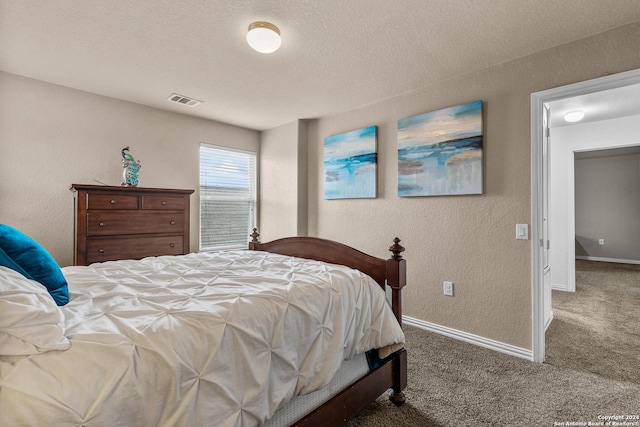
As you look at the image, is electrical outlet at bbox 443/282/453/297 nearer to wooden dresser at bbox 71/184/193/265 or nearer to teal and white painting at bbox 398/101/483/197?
teal and white painting at bbox 398/101/483/197

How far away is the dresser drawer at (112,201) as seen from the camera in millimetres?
2709

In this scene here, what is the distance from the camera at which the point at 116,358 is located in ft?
2.80

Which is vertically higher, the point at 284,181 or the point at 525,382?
the point at 284,181

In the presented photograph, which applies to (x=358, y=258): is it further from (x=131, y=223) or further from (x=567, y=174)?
(x=567, y=174)

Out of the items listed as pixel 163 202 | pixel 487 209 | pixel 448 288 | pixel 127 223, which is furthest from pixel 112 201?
pixel 487 209

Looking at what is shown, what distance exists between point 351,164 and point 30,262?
3004mm

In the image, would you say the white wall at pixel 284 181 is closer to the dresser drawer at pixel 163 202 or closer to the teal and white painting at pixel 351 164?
the teal and white painting at pixel 351 164

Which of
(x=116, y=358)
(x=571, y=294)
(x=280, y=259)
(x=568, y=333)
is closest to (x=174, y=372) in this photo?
(x=116, y=358)

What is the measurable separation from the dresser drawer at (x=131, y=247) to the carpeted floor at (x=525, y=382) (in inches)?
96.2

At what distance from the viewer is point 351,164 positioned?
3666 millimetres

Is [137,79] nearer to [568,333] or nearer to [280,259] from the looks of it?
[280,259]

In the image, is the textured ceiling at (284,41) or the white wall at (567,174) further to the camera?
the white wall at (567,174)

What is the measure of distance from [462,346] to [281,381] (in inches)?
81.2

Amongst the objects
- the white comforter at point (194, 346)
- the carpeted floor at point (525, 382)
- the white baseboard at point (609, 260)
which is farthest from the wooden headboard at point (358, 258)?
the white baseboard at point (609, 260)
